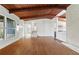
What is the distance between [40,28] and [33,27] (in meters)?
1.07

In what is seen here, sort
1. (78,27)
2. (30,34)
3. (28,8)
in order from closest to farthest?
(78,27) → (28,8) → (30,34)

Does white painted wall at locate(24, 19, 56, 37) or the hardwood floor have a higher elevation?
white painted wall at locate(24, 19, 56, 37)

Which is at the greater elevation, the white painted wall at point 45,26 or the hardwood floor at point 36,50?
the white painted wall at point 45,26

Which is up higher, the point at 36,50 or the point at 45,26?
the point at 45,26

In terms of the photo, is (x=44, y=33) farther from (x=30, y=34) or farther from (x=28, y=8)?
(x=28, y=8)

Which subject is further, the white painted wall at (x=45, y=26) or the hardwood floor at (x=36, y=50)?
the white painted wall at (x=45, y=26)

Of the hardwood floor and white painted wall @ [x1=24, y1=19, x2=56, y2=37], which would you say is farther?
white painted wall @ [x1=24, y1=19, x2=56, y2=37]

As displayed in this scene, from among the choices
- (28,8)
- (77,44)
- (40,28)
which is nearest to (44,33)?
(40,28)

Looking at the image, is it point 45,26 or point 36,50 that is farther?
point 45,26

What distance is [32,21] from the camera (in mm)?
21219
